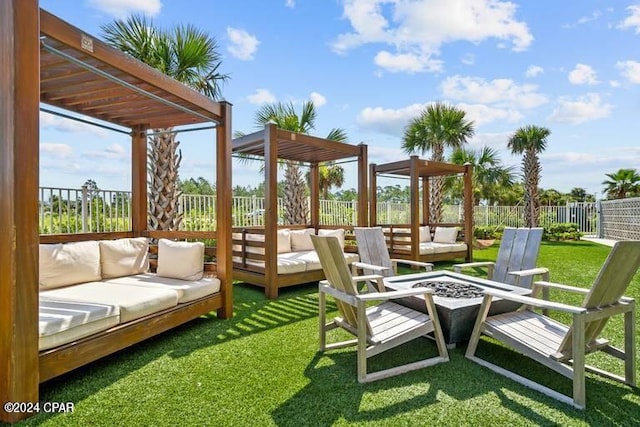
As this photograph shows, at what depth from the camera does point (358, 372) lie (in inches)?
98.2

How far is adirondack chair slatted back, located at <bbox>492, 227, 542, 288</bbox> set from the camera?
411 cm

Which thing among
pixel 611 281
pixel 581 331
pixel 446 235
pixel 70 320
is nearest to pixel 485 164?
pixel 446 235

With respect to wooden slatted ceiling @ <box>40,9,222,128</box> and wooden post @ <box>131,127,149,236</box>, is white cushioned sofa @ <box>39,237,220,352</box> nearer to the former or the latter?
wooden post @ <box>131,127,149,236</box>

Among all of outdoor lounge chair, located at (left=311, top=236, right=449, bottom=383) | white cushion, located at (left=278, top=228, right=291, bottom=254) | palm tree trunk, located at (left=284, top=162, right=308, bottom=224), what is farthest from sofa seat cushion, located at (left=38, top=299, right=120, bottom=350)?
palm tree trunk, located at (left=284, top=162, right=308, bottom=224)

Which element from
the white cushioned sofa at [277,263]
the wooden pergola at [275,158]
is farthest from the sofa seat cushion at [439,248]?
the white cushioned sofa at [277,263]

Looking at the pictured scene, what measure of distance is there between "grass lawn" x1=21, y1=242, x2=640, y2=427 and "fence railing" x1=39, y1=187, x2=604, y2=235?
1.95 metres

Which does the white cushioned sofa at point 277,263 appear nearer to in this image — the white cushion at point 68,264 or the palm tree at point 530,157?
the white cushion at point 68,264

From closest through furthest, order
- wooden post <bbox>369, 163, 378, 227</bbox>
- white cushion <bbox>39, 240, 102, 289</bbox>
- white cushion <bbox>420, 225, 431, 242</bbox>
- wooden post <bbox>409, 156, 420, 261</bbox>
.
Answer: white cushion <bbox>39, 240, 102, 289</bbox> < wooden post <bbox>409, 156, 420, 261</bbox> < wooden post <bbox>369, 163, 378, 227</bbox> < white cushion <bbox>420, 225, 431, 242</bbox>

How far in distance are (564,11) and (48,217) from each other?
966 centimetres

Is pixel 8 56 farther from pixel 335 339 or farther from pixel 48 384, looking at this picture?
pixel 335 339

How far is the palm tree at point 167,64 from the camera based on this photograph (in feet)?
18.1

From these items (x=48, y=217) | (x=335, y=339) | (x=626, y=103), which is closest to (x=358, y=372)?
(x=335, y=339)

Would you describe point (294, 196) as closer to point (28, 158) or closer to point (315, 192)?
point (315, 192)

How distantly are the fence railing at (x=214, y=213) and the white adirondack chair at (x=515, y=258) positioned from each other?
346 cm
